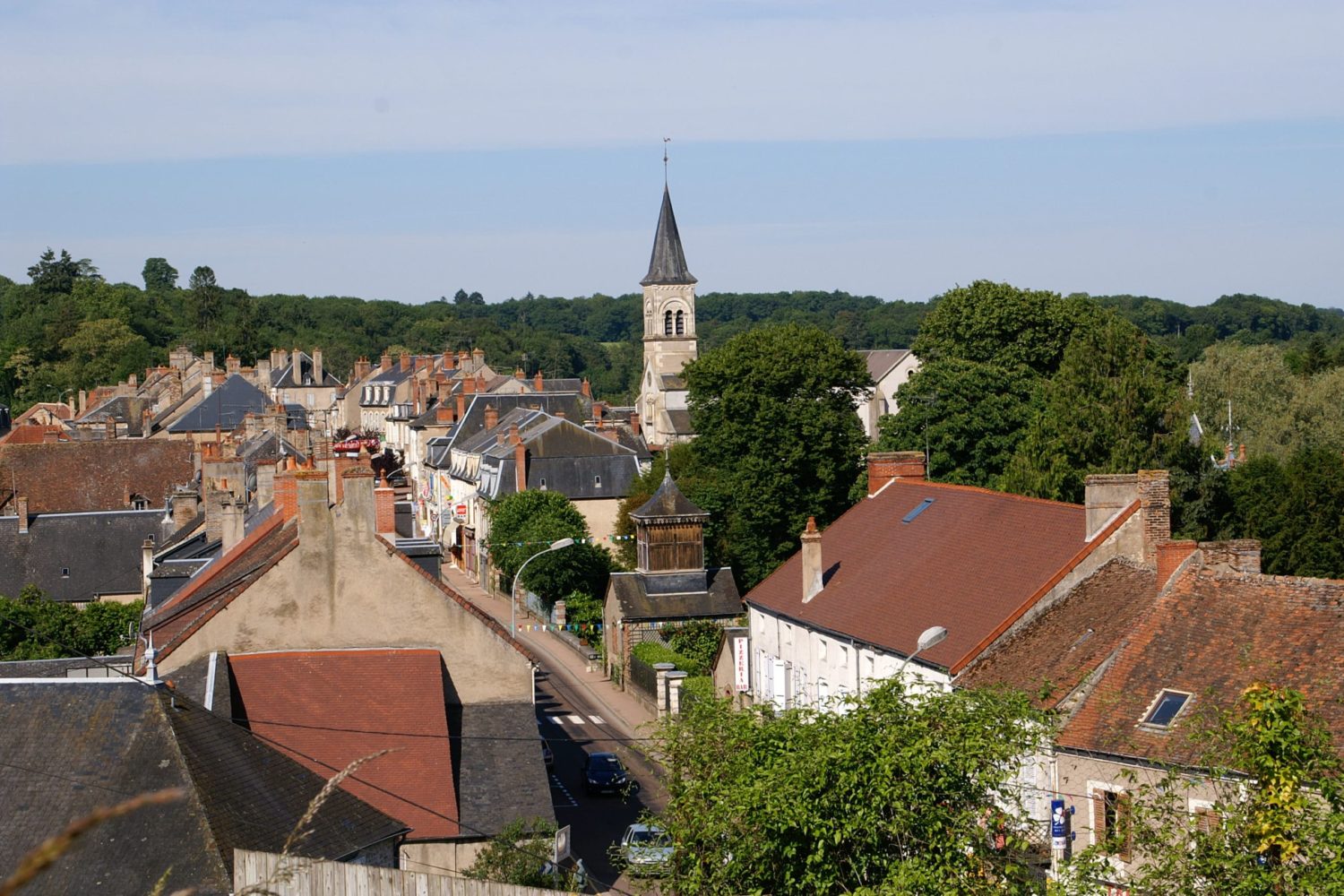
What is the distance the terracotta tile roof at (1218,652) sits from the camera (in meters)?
22.3

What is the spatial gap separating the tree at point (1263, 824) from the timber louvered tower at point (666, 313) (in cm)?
9696

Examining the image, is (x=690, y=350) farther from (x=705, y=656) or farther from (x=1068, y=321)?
(x=705, y=656)

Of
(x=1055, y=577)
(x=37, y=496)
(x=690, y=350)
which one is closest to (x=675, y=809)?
(x=1055, y=577)

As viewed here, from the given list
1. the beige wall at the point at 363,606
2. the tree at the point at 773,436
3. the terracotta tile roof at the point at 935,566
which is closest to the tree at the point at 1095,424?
the terracotta tile roof at the point at 935,566

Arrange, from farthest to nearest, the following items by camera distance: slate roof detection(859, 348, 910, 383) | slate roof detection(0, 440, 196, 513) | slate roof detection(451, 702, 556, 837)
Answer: slate roof detection(859, 348, 910, 383), slate roof detection(0, 440, 196, 513), slate roof detection(451, 702, 556, 837)

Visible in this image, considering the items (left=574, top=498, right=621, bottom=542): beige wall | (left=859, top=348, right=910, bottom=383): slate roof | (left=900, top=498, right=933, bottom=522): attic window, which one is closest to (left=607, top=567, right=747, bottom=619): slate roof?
(left=900, top=498, right=933, bottom=522): attic window

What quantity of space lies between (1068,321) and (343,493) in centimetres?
3864

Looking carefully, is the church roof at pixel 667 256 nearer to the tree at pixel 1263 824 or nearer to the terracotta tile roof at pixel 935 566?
the terracotta tile roof at pixel 935 566

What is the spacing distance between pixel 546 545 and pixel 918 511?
2539 cm

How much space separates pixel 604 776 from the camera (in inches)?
1399

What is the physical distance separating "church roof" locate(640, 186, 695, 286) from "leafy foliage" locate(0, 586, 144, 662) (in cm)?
7300

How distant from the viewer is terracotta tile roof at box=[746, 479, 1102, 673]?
A: 30.1 metres

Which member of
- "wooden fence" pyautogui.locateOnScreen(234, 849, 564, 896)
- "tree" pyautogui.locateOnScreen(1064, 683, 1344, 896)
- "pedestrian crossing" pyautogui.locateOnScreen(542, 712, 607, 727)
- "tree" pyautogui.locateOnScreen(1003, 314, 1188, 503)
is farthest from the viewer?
"tree" pyautogui.locateOnScreen(1003, 314, 1188, 503)

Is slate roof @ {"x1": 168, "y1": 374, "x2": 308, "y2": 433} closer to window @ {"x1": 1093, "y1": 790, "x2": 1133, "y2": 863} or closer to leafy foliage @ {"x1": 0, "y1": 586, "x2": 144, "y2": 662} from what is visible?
leafy foliage @ {"x1": 0, "y1": 586, "x2": 144, "y2": 662}
